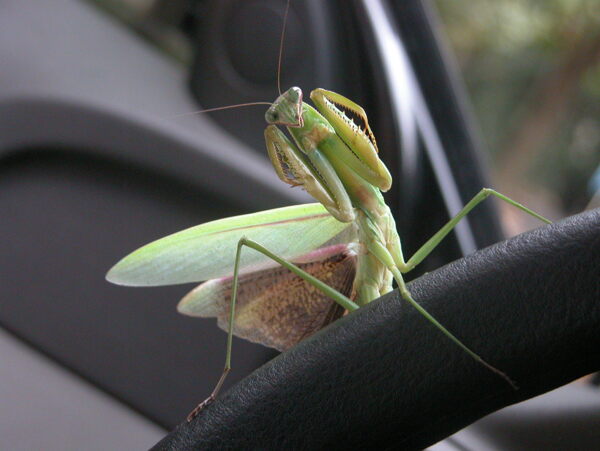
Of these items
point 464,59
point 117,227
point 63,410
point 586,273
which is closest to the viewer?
point 586,273

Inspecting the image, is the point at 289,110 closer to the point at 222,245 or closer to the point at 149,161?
the point at 222,245

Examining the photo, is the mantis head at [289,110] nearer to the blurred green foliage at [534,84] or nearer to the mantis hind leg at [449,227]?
the mantis hind leg at [449,227]

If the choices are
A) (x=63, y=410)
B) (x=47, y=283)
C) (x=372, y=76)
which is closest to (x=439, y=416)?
(x=63, y=410)

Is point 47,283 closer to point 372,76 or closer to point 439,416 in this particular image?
point 372,76

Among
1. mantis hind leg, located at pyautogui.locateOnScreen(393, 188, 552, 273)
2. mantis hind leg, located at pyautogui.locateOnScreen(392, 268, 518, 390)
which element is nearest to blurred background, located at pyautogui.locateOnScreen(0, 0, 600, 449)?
mantis hind leg, located at pyautogui.locateOnScreen(393, 188, 552, 273)

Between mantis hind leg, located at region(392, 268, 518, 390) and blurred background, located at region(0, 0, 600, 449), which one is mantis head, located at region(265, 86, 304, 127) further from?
blurred background, located at region(0, 0, 600, 449)

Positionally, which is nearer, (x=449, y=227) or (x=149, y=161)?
(x=449, y=227)

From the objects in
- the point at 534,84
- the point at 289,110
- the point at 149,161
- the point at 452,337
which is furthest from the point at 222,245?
the point at 534,84

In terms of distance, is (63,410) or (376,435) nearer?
(376,435)
